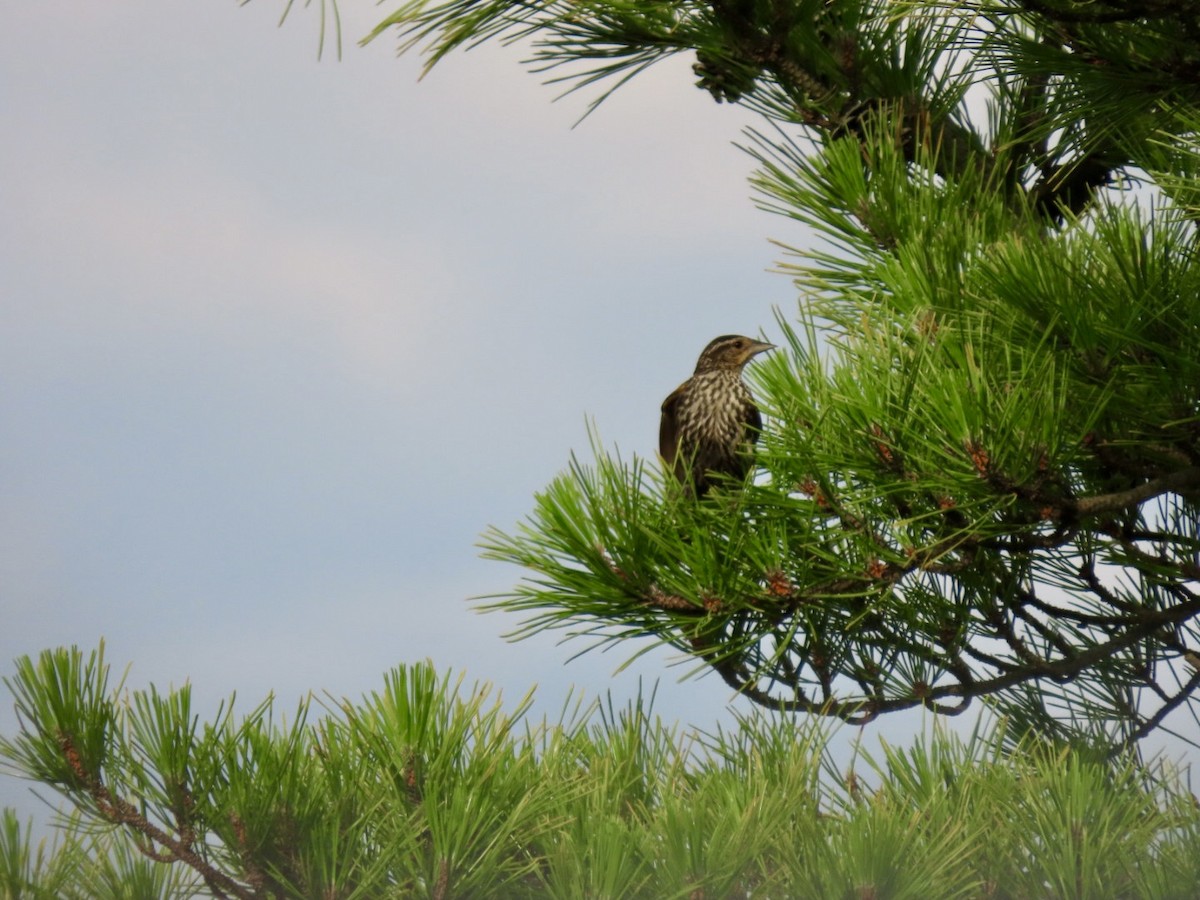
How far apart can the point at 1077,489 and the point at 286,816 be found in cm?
92

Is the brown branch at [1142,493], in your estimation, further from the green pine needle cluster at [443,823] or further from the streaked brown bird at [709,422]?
the streaked brown bird at [709,422]

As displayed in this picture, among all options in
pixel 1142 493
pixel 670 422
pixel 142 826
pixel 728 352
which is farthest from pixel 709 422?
pixel 142 826

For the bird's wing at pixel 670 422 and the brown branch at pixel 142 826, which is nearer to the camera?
the brown branch at pixel 142 826

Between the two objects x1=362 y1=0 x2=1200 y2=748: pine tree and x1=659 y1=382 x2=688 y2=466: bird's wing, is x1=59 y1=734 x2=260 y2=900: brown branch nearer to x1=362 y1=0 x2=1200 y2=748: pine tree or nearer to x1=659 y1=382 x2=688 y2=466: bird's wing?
x1=362 y1=0 x2=1200 y2=748: pine tree

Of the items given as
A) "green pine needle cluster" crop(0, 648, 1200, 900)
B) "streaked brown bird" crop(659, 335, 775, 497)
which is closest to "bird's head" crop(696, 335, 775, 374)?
"streaked brown bird" crop(659, 335, 775, 497)

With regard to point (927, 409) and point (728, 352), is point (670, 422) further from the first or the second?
point (927, 409)

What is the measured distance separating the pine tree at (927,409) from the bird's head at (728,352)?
386 millimetres

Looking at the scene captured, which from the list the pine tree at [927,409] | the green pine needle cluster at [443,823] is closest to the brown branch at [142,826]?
the green pine needle cluster at [443,823]

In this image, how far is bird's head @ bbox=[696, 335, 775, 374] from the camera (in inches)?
83.0

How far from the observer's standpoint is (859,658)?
1.55 meters

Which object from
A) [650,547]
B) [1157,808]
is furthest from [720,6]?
[1157,808]

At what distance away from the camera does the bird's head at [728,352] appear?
83.0 inches

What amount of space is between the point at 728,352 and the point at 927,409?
96 cm

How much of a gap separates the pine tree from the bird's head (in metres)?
0.39
